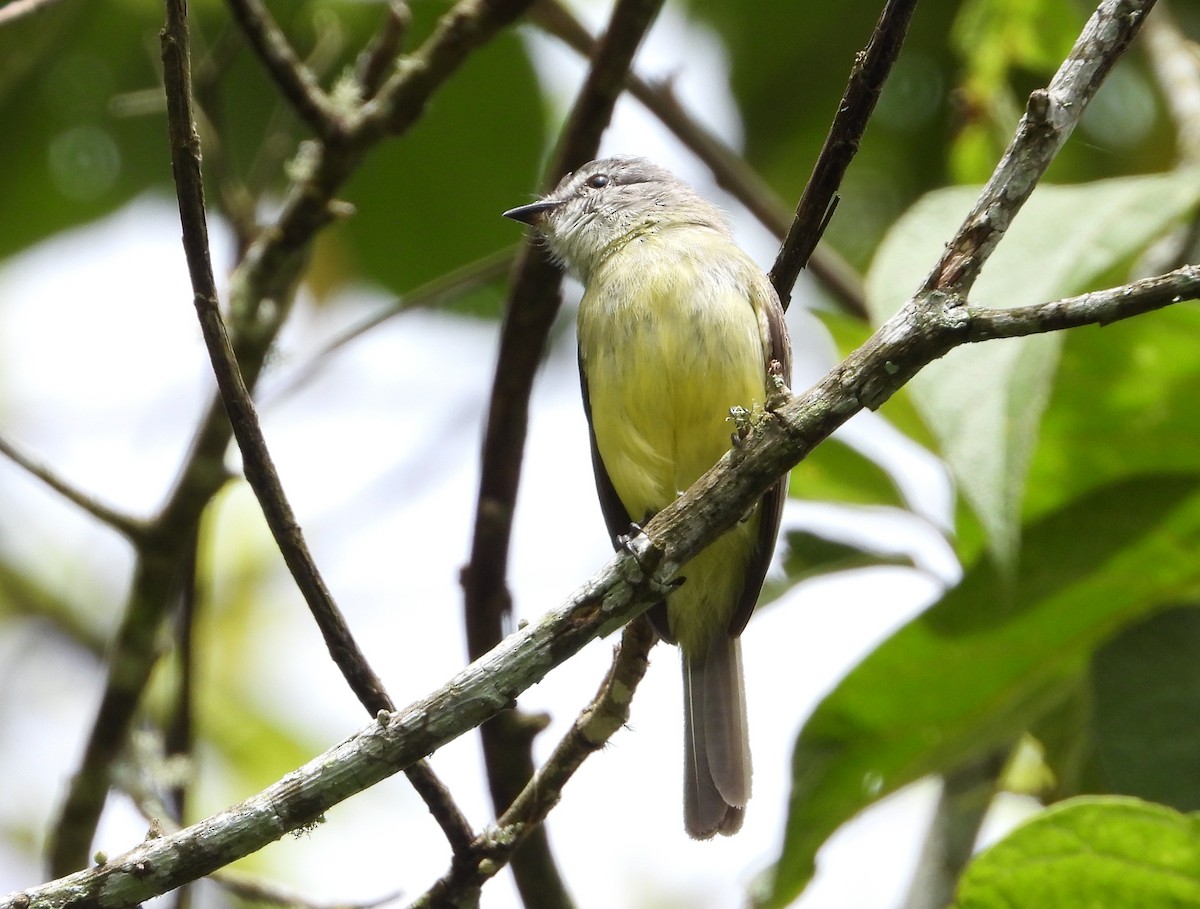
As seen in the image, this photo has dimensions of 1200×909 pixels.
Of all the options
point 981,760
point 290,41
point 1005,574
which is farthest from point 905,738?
point 290,41

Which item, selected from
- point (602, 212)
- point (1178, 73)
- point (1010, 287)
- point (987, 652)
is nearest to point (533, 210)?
point (602, 212)

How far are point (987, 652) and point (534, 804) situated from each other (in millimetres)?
1495

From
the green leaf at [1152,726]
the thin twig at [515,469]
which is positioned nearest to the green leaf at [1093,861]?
the green leaf at [1152,726]

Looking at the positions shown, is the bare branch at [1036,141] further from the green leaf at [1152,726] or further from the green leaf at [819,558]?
the green leaf at [819,558]

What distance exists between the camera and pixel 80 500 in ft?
9.70

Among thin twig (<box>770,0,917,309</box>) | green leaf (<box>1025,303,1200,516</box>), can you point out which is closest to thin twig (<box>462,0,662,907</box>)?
thin twig (<box>770,0,917,309</box>)

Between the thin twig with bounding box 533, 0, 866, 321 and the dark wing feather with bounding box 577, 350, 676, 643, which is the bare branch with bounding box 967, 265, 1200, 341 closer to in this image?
the dark wing feather with bounding box 577, 350, 676, 643

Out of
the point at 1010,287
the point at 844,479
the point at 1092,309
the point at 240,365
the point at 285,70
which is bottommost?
the point at 1092,309

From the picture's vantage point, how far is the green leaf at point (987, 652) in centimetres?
322

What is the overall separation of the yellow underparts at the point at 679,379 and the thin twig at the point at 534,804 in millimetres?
810

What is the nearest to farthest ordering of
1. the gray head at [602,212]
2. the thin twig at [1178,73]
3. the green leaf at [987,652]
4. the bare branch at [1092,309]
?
1. the bare branch at [1092,309]
2. the green leaf at [987,652]
3. the gray head at [602,212]
4. the thin twig at [1178,73]

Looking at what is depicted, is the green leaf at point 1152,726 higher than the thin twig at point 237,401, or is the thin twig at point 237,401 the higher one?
the thin twig at point 237,401

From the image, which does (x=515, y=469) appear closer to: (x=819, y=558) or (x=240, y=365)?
Result: (x=240, y=365)

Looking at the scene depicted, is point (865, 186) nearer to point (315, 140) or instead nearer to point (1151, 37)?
point (1151, 37)
